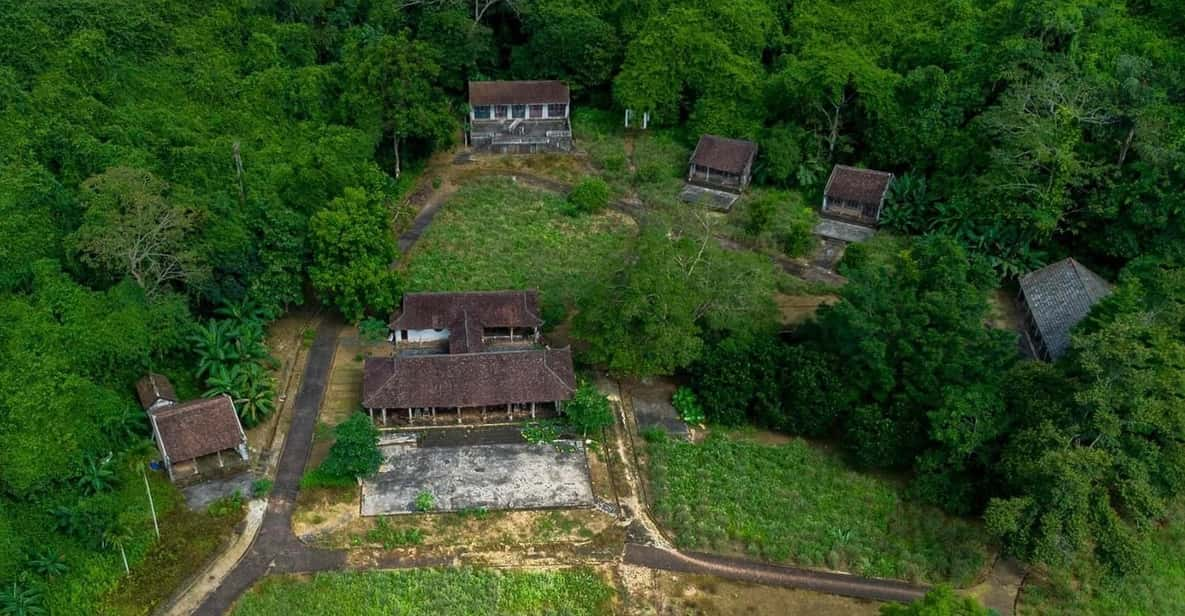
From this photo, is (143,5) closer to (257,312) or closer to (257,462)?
(257,312)

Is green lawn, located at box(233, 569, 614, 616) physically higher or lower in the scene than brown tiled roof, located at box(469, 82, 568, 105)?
lower

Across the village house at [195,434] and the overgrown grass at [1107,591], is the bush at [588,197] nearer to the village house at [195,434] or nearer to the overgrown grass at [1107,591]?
the village house at [195,434]

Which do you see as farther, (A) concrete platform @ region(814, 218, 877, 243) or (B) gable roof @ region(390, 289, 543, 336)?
(A) concrete platform @ region(814, 218, 877, 243)

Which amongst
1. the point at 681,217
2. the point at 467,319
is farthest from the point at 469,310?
the point at 681,217

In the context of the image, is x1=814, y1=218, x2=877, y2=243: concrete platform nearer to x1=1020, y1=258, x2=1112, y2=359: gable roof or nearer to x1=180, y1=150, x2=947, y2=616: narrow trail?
x1=1020, y1=258, x2=1112, y2=359: gable roof

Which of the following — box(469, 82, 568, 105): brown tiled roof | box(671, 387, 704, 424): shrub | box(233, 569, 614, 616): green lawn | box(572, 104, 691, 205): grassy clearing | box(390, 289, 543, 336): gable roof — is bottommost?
box(233, 569, 614, 616): green lawn

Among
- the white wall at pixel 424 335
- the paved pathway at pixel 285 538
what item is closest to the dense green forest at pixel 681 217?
the white wall at pixel 424 335

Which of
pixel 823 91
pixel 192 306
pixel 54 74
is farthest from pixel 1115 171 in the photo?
pixel 54 74

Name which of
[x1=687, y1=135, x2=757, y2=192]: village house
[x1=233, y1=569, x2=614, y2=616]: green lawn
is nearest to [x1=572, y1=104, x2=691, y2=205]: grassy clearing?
[x1=687, y1=135, x2=757, y2=192]: village house
